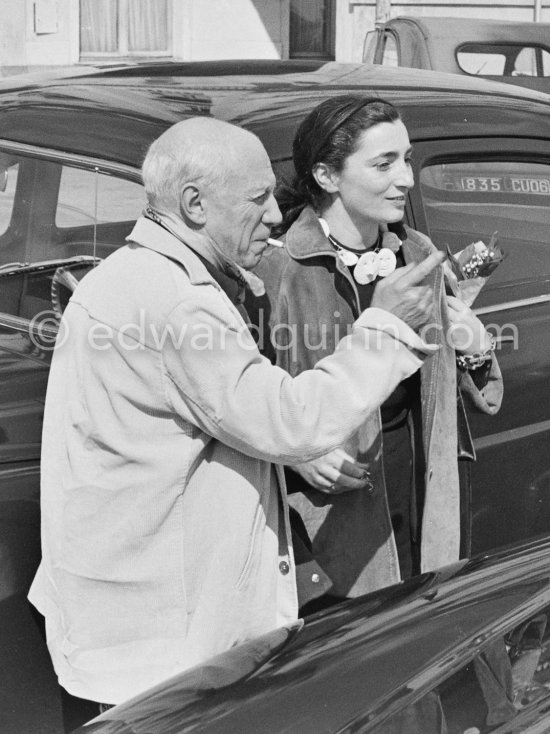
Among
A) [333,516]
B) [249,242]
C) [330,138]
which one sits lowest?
[333,516]

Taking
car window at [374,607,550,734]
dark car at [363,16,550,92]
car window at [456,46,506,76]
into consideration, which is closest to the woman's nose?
car window at [374,607,550,734]

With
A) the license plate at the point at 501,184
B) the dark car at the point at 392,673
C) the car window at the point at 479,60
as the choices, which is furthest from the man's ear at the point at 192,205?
the car window at the point at 479,60

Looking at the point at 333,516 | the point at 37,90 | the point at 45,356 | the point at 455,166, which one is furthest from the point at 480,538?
the point at 37,90

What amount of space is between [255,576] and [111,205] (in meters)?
1.08

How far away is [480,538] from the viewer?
10.8 feet

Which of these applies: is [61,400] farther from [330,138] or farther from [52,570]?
[330,138]

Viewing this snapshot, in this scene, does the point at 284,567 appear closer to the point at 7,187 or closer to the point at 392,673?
the point at 392,673

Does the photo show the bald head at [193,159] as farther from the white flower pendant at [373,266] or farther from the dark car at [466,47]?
the dark car at [466,47]

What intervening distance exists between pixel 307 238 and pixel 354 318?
22 centimetres

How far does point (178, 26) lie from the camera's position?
1642 centimetres

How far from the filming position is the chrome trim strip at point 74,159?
2.72 m

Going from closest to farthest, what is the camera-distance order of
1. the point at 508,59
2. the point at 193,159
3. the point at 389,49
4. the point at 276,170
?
the point at 193,159, the point at 276,170, the point at 389,49, the point at 508,59

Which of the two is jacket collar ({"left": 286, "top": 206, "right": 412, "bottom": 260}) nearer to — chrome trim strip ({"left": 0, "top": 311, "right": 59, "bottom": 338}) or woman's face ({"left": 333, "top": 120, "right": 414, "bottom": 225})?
woman's face ({"left": 333, "top": 120, "right": 414, "bottom": 225})

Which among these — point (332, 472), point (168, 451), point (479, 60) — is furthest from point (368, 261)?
point (479, 60)
